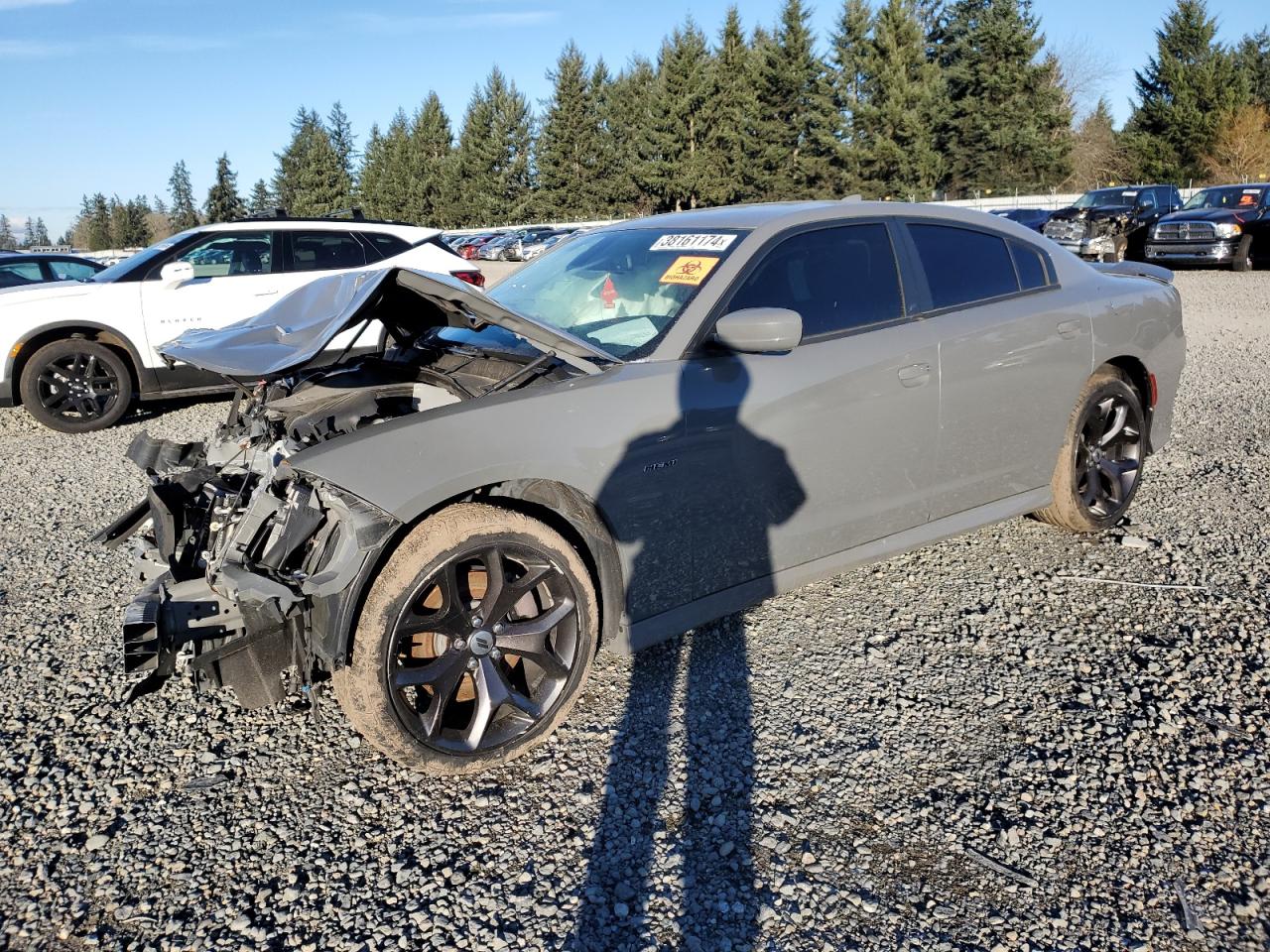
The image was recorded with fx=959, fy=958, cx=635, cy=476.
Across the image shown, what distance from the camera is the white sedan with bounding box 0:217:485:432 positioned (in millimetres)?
8203

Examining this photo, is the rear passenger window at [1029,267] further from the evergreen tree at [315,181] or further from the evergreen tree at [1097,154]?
the evergreen tree at [315,181]

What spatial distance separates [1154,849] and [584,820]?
1570 mm

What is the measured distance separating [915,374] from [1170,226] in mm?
20753

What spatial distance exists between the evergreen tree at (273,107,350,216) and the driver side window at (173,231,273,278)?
7015 centimetres

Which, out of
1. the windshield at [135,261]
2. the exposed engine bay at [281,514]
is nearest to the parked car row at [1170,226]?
the windshield at [135,261]

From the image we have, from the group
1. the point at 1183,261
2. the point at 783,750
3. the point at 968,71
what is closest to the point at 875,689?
the point at 783,750

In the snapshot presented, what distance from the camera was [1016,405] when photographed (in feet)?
14.1

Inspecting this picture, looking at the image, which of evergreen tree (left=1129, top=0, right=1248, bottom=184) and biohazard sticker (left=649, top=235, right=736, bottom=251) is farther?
evergreen tree (left=1129, top=0, right=1248, bottom=184)

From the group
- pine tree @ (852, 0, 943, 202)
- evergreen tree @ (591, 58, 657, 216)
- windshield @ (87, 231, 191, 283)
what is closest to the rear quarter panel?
windshield @ (87, 231, 191, 283)

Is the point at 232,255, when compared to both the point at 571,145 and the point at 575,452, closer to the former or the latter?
the point at 575,452

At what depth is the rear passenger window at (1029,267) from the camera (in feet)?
14.7

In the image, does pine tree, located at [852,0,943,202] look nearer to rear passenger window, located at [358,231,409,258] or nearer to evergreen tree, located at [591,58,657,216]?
evergreen tree, located at [591,58,657,216]

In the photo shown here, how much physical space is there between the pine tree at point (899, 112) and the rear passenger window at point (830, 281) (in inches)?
2125

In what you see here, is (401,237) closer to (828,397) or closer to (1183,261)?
(828,397)
